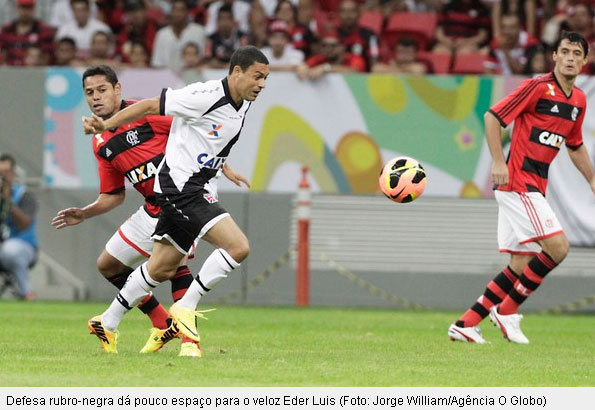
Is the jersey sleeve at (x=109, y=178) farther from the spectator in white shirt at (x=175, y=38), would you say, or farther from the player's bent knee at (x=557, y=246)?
the spectator in white shirt at (x=175, y=38)

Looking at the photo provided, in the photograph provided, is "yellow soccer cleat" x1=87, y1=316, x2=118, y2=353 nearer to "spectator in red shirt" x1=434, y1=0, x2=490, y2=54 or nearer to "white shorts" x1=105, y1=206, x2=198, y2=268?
"white shorts" x1=105, y1=206, x2=198, y2=268

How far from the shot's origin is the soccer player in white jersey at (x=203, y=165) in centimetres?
909

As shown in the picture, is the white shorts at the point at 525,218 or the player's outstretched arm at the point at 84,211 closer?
the player's outstretched arm at the point at 84,211

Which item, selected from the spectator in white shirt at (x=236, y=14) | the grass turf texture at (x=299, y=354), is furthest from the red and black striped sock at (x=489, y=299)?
the spectator in white shirt at (x=236, y=14)

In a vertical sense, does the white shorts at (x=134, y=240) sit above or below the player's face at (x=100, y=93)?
below

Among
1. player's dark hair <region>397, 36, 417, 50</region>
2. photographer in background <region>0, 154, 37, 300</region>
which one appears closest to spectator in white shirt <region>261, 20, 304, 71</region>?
player's dark hair <region>397, 36, 417, 50</region>

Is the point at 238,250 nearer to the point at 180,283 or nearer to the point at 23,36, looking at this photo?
the point at 180,283

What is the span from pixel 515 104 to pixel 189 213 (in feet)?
11.6

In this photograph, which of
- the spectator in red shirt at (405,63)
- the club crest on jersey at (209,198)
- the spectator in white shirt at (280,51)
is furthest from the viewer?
the spectator in white shirt at (280,51)

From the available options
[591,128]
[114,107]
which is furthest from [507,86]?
[114,107]

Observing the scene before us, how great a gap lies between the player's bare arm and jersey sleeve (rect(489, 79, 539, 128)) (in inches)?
4.0

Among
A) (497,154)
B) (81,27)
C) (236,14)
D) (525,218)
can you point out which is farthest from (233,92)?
(81,27)

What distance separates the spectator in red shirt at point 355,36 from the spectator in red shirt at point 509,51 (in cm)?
173

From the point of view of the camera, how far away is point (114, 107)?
393 inches
